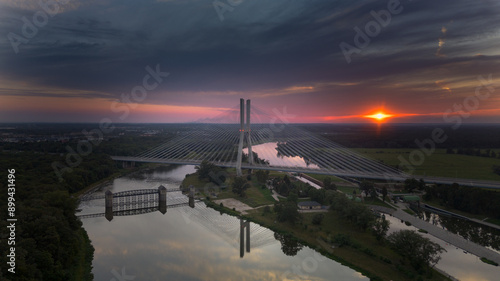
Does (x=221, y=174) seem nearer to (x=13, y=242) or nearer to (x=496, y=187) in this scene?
(x=13, y=242)

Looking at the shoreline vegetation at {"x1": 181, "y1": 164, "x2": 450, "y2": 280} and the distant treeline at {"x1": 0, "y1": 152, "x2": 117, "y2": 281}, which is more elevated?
the distant treeline at {"x1": 0, "y1": 152, "x2": 117, "y2": 281}

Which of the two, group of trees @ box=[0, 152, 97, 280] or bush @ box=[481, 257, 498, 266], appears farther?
bush @ box=[481, 257, 498, 266]

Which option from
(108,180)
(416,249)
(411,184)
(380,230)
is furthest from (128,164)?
(416,249)

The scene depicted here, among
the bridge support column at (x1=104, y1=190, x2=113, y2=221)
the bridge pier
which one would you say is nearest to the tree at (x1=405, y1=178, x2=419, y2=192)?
the bridge support column at (x1=104, y1=190, x2=113, y2=221)

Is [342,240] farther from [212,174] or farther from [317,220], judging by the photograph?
[212,174]

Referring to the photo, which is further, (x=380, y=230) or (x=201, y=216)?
(x=201, y=216)

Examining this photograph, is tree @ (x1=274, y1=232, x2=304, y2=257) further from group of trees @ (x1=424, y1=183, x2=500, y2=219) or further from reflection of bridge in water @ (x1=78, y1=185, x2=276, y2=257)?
group of trees @ (x1=424, y1=183, x2=500, y2=219)
